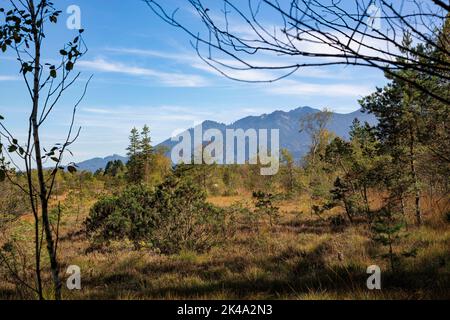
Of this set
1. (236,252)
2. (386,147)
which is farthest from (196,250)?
(386,147)

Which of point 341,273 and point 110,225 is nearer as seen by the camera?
point 341,273

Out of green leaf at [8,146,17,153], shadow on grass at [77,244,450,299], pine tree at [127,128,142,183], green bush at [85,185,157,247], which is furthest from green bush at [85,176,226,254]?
pine tree at [127,128,142,183]

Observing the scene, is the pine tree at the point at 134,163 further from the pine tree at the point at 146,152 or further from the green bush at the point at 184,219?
the green bush at the point at 184,219

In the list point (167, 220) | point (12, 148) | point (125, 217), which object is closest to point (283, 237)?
point (167, 220)

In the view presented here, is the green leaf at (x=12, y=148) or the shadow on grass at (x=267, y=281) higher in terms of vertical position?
the green leaf at (x=12, y=148)

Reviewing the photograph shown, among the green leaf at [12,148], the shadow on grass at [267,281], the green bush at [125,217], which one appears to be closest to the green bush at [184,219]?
the green bush at [125,217]

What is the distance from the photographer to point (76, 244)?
1154 centimetres

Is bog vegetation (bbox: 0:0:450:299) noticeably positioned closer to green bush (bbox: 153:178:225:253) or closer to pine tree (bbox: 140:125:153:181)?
green bush (bbox: 153:178:225:253)

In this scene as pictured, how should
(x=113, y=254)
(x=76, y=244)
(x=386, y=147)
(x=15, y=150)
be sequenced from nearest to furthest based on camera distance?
(x=15, y=150), (x=113, y=254), (x=386, y=147), (x=76, y=244)

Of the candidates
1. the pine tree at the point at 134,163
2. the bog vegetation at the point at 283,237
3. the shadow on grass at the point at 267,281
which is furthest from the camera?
the pine tree at the point at 134,163

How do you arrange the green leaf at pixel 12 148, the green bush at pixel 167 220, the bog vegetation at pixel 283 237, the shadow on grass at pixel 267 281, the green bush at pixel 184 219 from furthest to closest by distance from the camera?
1. the green bush at pixel 167 220
2. the green bush at pixel 184 219
3. the bog vegetation at pixel 283 237
4. the shadow on grass at pixel 267 281
5. the green leaf at pixel 12 148

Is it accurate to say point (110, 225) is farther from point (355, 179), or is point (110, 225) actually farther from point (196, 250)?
point (355, 179)

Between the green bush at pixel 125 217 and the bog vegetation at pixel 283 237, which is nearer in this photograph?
the bog vegetation at pixel 283 237
